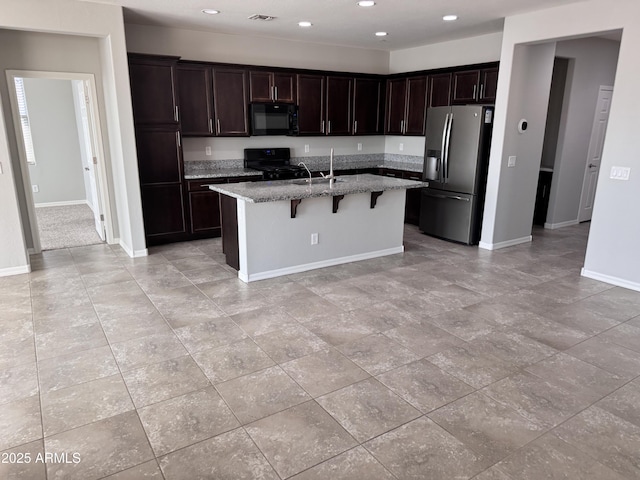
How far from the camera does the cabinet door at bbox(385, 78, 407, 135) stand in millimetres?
7043

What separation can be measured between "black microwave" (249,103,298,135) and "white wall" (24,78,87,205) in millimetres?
4031

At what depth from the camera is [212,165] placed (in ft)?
21.0

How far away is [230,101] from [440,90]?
304 centimetres

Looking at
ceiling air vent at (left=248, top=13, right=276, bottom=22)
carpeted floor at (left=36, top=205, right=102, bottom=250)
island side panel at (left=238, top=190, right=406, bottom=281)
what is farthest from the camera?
carpeted floor at (left=36, top=205, right=102, bottom=250)

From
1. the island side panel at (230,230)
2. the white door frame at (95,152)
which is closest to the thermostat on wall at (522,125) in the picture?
the island side panel at (230,230)

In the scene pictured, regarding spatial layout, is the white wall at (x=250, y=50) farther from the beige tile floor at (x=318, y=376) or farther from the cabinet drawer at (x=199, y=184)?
the beige tile floor at (x=318, y=376)

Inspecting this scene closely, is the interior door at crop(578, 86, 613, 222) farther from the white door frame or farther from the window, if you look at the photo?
the window

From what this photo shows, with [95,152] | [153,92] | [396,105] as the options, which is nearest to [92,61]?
[153,92]

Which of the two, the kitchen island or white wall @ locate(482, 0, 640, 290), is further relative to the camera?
the kitchen island

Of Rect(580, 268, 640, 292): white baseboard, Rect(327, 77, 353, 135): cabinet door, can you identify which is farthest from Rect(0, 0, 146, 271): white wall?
Rect(580, 268, 640, 292): white baseboard

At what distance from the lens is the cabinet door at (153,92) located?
17.1 feet

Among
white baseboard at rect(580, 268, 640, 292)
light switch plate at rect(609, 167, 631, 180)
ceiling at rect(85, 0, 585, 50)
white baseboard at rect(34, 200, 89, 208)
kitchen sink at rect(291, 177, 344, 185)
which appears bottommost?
white baseboard at rect(580, 268, 640, 292)

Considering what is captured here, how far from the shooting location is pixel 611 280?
14.8ft

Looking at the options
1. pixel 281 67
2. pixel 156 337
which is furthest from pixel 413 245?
pixel 156 337
